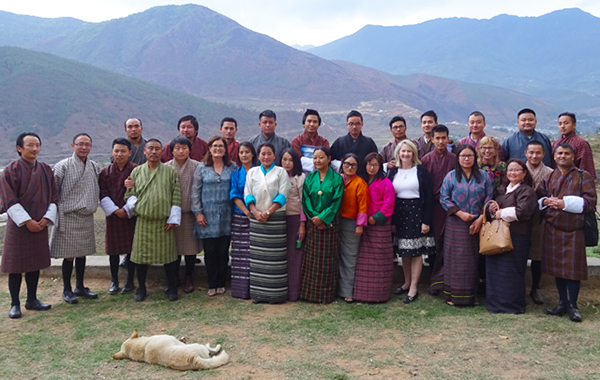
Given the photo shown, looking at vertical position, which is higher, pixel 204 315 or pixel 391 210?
pixel 391 210

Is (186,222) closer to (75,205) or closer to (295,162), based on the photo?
(75,205)

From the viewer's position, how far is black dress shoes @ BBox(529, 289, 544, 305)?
14.3ft

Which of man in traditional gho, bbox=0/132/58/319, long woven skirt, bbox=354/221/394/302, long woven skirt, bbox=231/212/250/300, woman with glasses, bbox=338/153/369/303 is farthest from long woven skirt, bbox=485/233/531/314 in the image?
man in traditional gho, bbox=0/132/58/319

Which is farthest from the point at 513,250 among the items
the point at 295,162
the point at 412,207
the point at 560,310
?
the point at 295,162

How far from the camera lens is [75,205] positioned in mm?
4391

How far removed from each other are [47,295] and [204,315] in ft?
5.85

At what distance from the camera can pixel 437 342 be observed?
3.59 m

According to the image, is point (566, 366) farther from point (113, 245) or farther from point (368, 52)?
point (368, 52)

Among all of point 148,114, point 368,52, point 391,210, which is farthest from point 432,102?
point 368,52

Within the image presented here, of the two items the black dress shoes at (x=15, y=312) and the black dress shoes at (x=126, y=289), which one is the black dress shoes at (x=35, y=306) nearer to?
the black dress shoes at (x=15, y=312)

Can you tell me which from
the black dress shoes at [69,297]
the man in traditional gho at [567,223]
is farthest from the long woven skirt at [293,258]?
the man in traditional gho at [567,223]

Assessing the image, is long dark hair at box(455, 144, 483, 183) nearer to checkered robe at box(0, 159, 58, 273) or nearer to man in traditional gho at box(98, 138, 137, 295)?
man in traditional gho at box(98, 138, 137, 295)

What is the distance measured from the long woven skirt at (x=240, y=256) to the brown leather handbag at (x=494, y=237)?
2071 mm

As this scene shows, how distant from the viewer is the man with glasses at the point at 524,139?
4.51 m
